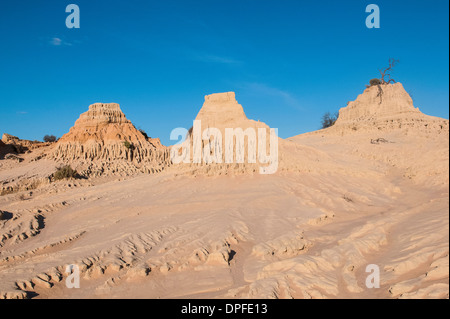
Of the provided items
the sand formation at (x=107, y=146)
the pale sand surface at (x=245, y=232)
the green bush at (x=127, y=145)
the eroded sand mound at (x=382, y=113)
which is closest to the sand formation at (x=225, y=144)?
the pale sand surface at (x=245, y=232)

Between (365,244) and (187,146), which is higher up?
(187,146)

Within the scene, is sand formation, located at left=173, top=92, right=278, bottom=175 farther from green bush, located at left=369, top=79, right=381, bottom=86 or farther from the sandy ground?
green bush, located at left=369, top=79, right=381, bottom=86

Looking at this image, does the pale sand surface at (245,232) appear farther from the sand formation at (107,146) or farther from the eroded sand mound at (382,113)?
the sand formation at (107,146)

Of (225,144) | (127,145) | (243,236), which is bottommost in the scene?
(243,236)

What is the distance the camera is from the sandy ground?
A: 4676 millimetres

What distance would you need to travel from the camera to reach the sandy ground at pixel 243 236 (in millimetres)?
4676

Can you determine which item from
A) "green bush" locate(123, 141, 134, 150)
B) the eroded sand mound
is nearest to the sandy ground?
the eroded sand mound

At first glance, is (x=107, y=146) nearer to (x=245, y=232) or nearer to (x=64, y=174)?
(x=64, y=174)

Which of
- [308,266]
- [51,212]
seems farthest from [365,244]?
[51,212]

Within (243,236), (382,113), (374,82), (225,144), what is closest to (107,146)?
(225,144)

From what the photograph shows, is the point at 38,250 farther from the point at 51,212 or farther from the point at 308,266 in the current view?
the point at 308,266

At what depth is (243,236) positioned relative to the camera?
22.4ft

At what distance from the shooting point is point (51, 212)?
32.8 ft
